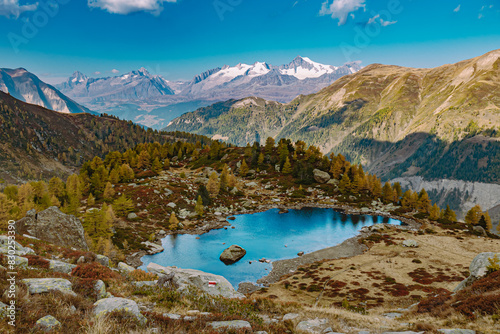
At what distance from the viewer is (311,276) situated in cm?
5544

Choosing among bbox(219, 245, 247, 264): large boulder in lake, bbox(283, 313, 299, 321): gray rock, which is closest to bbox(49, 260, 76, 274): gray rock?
bbox(283, 313, 299, 321): gray rock

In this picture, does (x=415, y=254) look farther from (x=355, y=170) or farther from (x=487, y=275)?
(x=355, y=170)

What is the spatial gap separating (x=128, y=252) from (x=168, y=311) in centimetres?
5834

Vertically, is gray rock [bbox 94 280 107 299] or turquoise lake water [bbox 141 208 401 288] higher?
gray rock [bbox 94 280 107 299]

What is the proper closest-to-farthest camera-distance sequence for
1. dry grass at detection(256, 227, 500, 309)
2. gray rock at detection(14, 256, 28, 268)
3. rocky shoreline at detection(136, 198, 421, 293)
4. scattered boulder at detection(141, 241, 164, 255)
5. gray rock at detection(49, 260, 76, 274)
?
1. gray rock at detection(14, 256, 28, 268)
2. gray rock at detection(49, 260, 76, 274)
3. dry grass at detection(256, 227, 500, 309)
4. rocky shoreline at detection(136, 198, 421, 293)
5. scattered boulder at detection(141, 241, 164, 255)

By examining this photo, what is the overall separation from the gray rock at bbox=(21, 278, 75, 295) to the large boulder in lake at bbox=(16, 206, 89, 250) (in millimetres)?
29042

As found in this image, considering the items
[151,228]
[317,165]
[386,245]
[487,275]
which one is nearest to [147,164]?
[151,228]

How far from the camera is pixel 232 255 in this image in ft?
218

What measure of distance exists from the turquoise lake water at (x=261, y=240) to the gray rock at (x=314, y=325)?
132 ft

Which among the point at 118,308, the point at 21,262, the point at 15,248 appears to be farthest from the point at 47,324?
the point at 15,248

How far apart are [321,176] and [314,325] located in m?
129

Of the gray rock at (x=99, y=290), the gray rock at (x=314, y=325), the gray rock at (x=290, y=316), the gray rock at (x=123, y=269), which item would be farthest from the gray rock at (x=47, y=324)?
the gray rock at (x=123, y=269)

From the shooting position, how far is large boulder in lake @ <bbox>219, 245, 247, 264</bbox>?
65.6 meters

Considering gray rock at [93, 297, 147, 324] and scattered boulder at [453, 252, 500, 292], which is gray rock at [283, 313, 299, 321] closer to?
gray rock at [93, 297, 147, 324]
